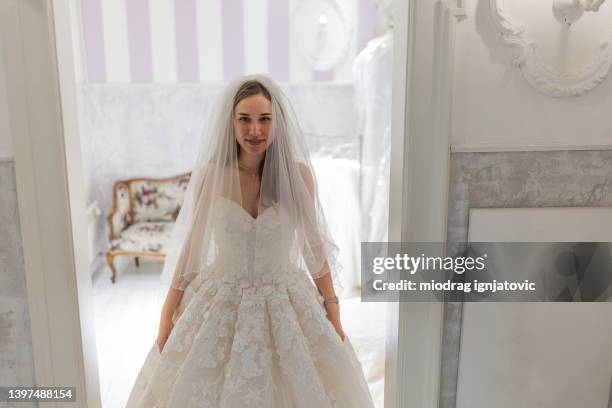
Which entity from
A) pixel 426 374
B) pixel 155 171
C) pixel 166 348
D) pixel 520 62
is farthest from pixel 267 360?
pixel 155 171

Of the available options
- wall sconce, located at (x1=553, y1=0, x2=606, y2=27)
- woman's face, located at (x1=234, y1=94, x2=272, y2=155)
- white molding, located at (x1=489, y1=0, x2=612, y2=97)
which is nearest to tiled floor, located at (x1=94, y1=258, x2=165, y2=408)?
woman's face, located at (x1=234, y1=94, x2=272, y2=155)

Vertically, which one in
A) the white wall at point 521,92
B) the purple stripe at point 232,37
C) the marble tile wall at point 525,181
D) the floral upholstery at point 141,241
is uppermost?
the purple stripe at point 232,37

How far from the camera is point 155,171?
548 centimetres

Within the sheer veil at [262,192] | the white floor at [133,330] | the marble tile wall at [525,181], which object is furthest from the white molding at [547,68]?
the white floor at [133,330]

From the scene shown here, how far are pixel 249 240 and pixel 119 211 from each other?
133 inches

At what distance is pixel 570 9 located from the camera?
6.76 ft

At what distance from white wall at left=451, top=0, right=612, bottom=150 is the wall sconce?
2cm

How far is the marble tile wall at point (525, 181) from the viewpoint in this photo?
221 centimetres

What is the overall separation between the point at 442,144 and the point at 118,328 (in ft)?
9.53

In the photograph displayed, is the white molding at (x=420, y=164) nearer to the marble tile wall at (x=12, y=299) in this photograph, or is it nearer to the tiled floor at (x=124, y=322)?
the tiled floor at (x=124, y=322)

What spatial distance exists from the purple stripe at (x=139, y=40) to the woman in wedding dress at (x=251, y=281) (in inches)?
132

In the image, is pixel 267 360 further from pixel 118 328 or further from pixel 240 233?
pixel 118 328

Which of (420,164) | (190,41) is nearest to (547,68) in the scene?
(420,164)

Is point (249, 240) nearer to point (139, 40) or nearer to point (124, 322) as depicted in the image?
point (124, 322)
